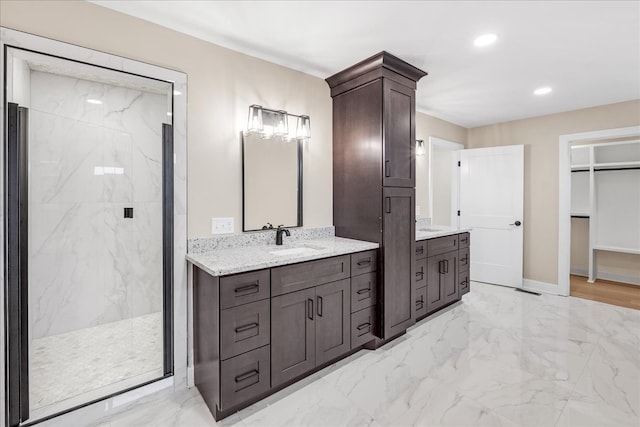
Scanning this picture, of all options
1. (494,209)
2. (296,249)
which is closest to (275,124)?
(296,249)

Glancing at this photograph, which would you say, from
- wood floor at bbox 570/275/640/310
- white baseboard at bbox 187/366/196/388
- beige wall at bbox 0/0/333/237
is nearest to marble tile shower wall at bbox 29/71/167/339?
beige wall at bbox 0/0/333/237

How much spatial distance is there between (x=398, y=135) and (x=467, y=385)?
2019mm

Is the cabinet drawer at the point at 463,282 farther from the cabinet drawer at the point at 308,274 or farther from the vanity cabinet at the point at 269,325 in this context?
the cabinet drawer at the point at 308,274

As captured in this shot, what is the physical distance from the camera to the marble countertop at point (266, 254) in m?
1.79

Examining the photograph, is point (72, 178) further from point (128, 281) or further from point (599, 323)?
point (599, 323)

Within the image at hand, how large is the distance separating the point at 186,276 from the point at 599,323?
13.4ft

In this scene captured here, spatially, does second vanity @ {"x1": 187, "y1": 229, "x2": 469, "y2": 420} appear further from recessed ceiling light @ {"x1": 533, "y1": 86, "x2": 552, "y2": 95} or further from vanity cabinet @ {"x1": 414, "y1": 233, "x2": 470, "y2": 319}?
recessed ceiling light @ {"x1": 533, "y1": 86, "x2": 552, "y2": 95}

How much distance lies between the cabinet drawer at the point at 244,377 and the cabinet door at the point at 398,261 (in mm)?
1149

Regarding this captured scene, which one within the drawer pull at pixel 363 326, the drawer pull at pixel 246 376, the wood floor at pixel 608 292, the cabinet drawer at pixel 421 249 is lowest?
the wood floor at pixel 608 292

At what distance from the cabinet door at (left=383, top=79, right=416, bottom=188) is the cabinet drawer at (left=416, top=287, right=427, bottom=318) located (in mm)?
1111

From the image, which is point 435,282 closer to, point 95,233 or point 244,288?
point 244,288

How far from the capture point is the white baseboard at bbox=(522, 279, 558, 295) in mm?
4184

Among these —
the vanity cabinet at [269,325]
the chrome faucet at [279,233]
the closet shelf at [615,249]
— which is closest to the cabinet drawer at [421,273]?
the vanity cabinet at [269,325]

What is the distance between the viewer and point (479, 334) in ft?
9.61
